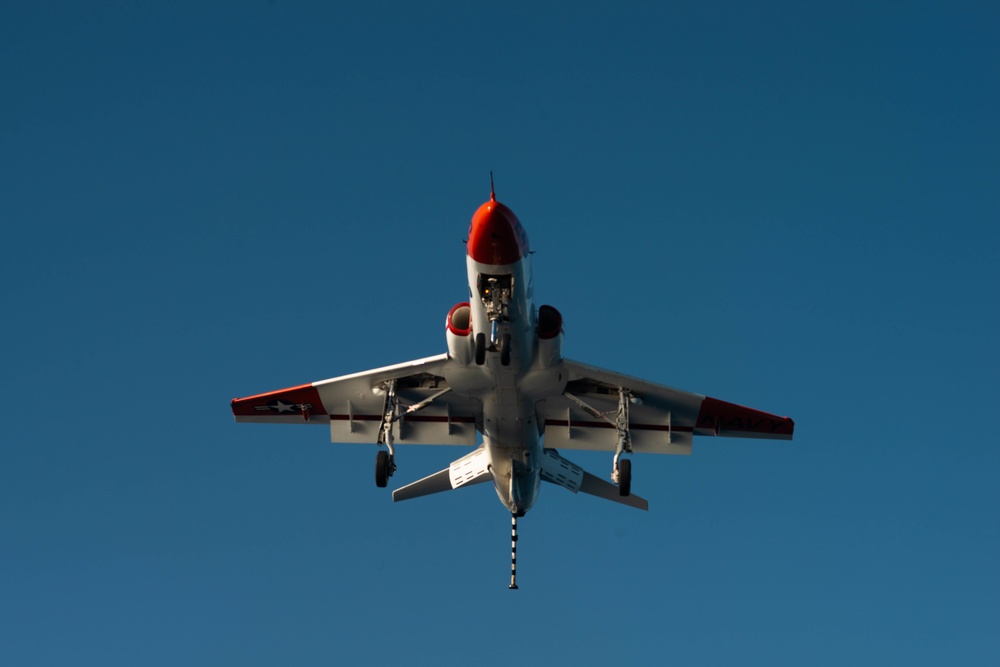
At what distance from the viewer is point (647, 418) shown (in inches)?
1560

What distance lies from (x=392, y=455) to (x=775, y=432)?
36.3 ft

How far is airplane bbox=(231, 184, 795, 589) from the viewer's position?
33188mm

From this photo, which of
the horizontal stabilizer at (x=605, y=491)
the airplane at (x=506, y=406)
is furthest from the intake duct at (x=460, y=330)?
the horizontal stabilizer at (x=605, y=491)

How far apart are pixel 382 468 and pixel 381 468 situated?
0.03 meters

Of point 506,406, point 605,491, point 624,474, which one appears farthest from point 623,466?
point 605,491

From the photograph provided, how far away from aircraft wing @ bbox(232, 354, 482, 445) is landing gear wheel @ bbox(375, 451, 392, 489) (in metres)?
2.02

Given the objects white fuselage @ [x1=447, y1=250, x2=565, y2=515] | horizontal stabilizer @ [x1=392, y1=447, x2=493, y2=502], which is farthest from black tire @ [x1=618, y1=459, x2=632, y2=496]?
horizontal stabilizer @ [x1=392, y1=447, x2=493, y2=502]

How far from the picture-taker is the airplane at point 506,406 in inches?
1307

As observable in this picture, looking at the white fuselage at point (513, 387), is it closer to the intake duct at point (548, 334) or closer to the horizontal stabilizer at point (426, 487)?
the intake duct at point (548, 334)

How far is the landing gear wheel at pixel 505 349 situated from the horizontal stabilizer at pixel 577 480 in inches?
256

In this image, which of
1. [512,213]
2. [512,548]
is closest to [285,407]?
[512,548]

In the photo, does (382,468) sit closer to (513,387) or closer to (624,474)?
(513,387)

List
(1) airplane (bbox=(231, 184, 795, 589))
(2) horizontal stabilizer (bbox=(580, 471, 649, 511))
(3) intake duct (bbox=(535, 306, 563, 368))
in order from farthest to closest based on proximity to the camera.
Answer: (2) horizontal stabilizer (bbox=(580, 471, 649, 511)) < (3) intake duct (bbox=(535, 306, 563, 368)) < (1) airplane (bbox=(231, 184, 795, 589))

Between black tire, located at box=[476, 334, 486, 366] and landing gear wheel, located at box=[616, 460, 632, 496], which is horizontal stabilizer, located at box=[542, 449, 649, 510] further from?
black tire, located at box=[476, 334, 486, 366]
